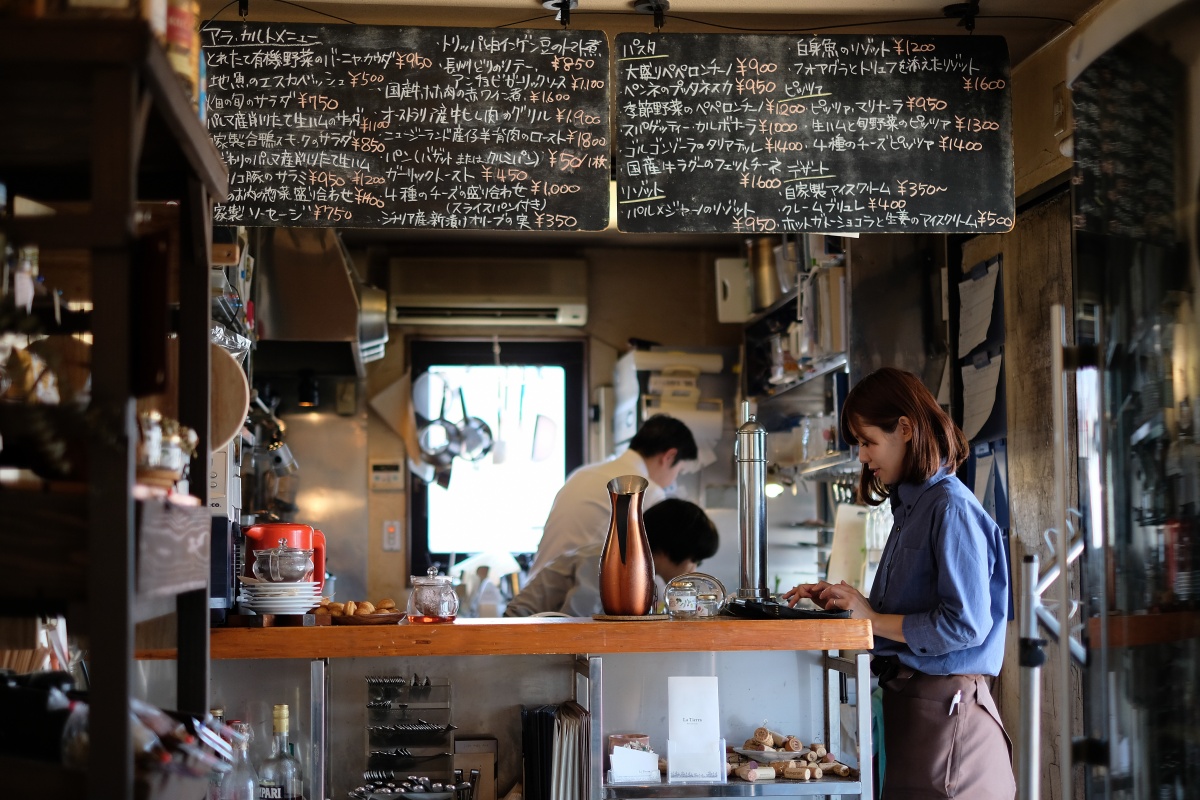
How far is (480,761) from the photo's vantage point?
311cm

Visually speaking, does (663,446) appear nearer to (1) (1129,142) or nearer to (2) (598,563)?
(2) (598,563)

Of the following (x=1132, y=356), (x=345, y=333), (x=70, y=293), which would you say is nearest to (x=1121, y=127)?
(x=1132, y=356)

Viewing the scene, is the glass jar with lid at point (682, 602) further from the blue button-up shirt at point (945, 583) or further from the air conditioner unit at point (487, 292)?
the air conditioner unit at point (487, 292)

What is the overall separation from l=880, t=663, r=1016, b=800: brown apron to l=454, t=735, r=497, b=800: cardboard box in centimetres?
101

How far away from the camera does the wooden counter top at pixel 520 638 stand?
2822 mm

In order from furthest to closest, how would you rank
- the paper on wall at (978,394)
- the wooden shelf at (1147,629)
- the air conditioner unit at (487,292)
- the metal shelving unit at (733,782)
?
1. the air conditioner unit at (487,292)
2. the paper on wall at (978,394)
3. the metal shelving unit at (733,782)
4. the wooden shelf at (1147,629)

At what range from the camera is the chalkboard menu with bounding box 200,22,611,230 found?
3.24 m

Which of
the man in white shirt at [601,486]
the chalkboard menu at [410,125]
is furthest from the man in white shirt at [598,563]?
the chalkboard menu at [410,125]

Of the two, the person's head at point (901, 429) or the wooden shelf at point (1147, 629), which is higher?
the person's head at point (901, 429)

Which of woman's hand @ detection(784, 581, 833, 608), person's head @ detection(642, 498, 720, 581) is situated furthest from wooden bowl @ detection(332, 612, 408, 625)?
person's head @ detection(642, 498, 720, 581)

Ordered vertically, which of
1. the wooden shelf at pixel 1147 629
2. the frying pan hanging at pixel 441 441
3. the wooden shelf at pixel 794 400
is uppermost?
the wooden shelf at pixel 794 400

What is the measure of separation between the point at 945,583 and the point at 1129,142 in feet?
3.91

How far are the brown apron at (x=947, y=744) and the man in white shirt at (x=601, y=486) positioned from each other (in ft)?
5.30

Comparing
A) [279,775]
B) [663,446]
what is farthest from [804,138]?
[279,775]
